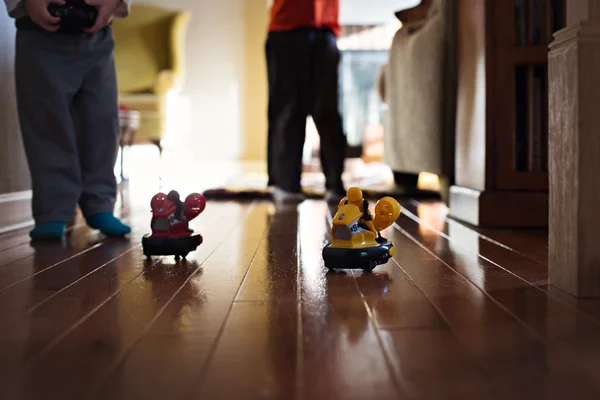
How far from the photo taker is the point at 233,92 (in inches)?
246

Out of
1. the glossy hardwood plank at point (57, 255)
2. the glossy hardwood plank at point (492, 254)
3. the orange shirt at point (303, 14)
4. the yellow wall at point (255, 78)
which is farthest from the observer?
the yellow wall at point (255, 78)

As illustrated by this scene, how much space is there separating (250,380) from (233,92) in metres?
5.72

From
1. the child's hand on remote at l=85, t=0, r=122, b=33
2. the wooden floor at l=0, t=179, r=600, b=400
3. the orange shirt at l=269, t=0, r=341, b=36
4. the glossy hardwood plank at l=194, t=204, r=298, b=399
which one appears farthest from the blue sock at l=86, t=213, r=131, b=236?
the orange shirt at l=269, t=0, r=341, b=36

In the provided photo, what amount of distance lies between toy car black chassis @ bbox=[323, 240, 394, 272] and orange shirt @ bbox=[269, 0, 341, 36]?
178cm

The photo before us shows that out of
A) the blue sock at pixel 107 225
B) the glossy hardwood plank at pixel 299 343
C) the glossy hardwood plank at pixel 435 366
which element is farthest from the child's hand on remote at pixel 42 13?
the glossy hardwood plank at pixel 435 366

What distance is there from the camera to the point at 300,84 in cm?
295

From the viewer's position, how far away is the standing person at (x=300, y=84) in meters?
2.87

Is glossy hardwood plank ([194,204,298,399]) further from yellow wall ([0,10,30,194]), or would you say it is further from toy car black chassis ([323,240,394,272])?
yellow wall ([0,10,30,194])

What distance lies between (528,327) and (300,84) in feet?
7.25

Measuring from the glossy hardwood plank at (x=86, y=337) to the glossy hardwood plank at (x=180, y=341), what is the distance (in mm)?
19

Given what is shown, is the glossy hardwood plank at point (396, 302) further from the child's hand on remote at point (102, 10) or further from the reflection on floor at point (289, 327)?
the child's hand on remote at point (102, 10)

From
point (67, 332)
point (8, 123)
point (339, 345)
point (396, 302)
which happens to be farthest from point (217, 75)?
point (339, 345)

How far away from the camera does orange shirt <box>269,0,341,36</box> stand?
112 inches

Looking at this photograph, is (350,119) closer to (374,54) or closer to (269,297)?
(374,54)
